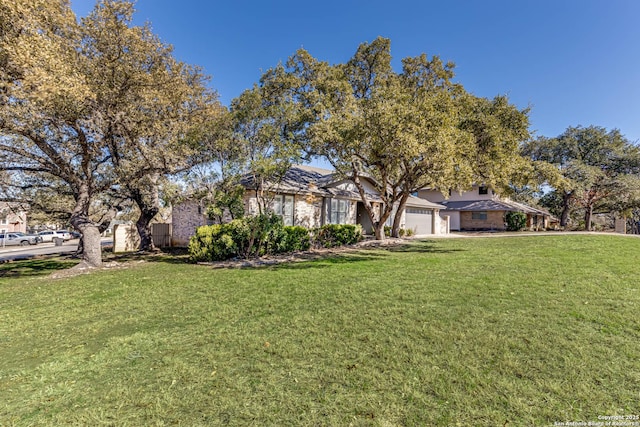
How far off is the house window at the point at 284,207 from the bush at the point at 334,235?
95.6 inches

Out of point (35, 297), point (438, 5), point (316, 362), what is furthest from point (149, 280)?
point (438, 5)

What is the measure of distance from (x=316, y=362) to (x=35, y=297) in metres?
7.85

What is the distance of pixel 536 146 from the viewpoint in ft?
117

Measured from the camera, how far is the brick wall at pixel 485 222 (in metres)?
32.6

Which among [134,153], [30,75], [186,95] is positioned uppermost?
[186,95]

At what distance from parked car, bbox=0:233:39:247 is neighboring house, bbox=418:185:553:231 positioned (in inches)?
1677

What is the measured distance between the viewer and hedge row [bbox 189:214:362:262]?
12367 mm

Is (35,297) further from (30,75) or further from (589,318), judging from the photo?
(589,318)

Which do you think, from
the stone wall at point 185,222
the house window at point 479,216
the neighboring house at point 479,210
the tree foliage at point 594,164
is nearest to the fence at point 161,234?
the stone wall at point 185,222

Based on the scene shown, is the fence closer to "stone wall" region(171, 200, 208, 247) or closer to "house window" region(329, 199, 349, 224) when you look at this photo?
"stone wall" region(171, 200, 208, 247)

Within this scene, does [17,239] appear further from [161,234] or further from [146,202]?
[146,202]

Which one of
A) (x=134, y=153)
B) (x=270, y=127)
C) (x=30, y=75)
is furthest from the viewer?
(x=270, y=127)

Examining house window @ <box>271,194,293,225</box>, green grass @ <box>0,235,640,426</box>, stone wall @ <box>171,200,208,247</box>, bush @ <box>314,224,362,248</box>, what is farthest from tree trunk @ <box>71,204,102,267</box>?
bush @ <box>314,224,362,248</box>

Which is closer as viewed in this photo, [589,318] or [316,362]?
[316,362]
